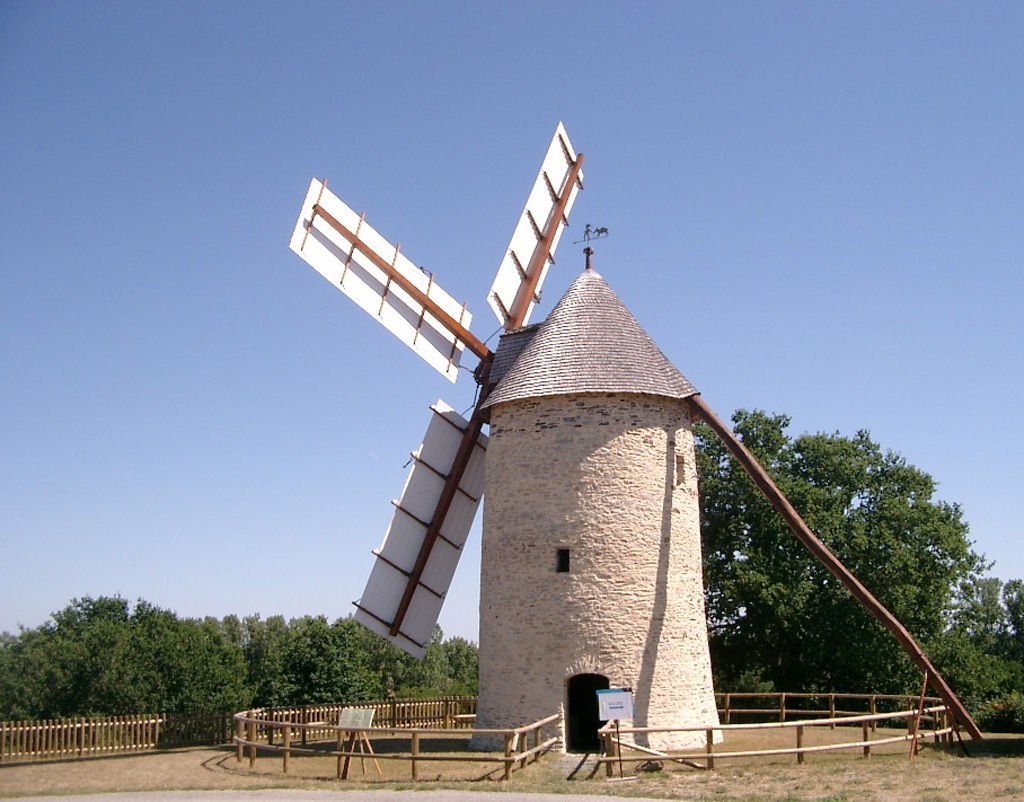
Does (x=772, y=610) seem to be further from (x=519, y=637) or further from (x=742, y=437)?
(x=519, y=637)

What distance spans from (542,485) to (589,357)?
8.32ft

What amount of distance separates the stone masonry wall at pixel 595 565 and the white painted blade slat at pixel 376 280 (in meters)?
2.95

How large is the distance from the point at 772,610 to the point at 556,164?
45.2 feet

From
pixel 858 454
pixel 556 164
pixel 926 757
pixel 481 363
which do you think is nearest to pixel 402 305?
pixel 481 363

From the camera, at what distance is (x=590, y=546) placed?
56.6 ft

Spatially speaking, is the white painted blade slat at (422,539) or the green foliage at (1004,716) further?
the green foliage at (1004,716)

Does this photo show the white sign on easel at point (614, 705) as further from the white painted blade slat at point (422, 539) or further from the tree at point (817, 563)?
the tree at point (817, 563)

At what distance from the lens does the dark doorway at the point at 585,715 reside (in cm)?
1744

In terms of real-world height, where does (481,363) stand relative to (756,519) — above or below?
above

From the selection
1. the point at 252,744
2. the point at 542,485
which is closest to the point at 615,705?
the point at 542,485

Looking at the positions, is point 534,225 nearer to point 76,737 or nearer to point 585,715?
point 585,715

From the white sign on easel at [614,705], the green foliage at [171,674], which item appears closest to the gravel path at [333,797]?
the white sign on easel at [614,705]

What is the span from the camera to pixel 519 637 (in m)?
17.4

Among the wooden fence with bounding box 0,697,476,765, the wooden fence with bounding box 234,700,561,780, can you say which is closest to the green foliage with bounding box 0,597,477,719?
the wooden fence with bounding box 0,697,476,765
